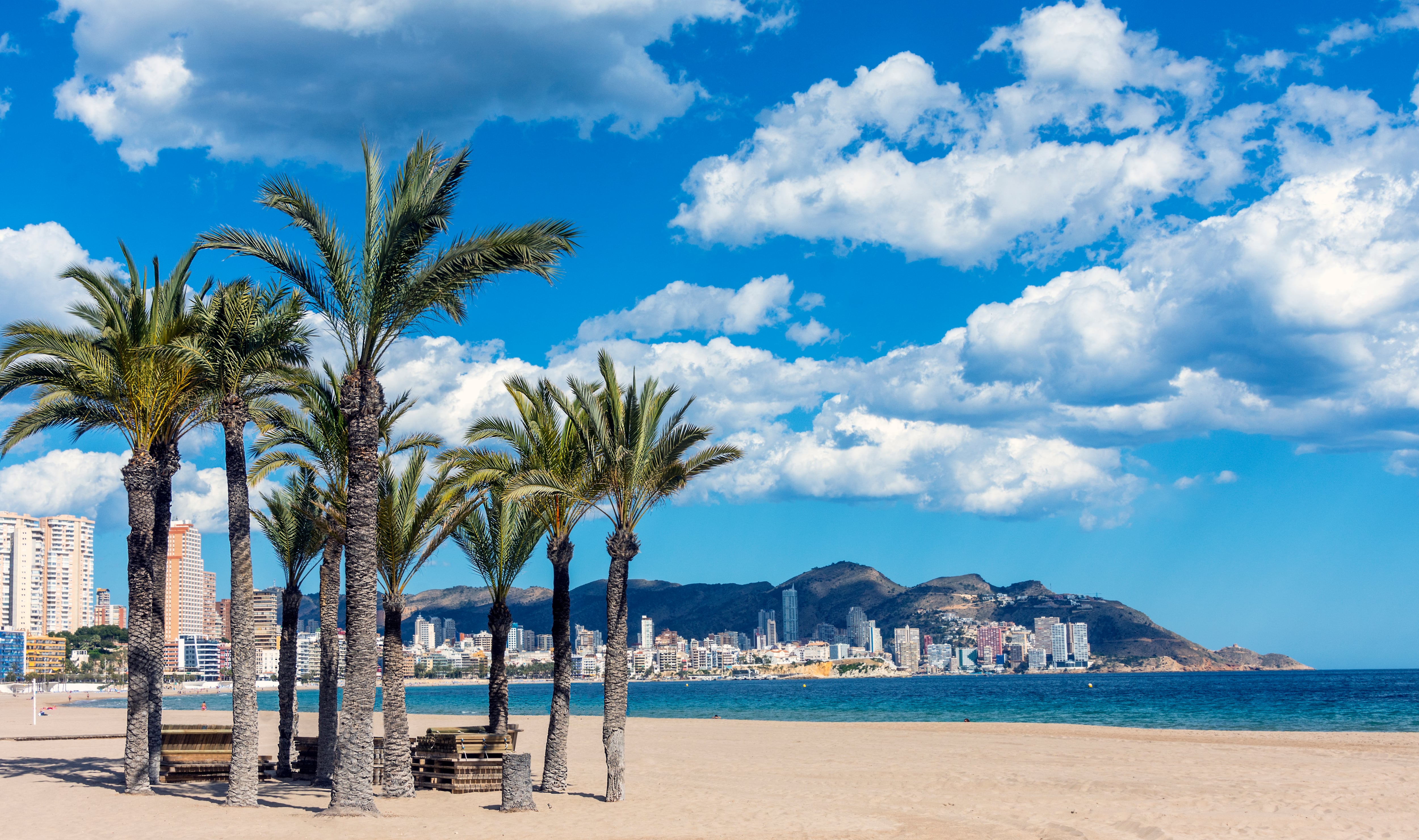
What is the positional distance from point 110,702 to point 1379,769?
10435 centimetres

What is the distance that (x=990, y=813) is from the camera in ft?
49.6

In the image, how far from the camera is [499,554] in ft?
69.4

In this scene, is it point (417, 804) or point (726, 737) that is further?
point (726, 737)

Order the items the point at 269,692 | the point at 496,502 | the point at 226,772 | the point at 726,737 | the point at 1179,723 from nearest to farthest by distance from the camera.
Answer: the point at 226,772 < the point at 496,502 < the point at 726,737 < the point at 1179,723 < the point at 269,692

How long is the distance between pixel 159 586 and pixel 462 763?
6118 millimetres

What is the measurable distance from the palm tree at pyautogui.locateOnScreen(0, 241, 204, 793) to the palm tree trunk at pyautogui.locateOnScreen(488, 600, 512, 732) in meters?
6.32

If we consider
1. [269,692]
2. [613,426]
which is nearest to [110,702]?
[269,692]

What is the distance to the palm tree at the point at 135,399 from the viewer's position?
15.2 m

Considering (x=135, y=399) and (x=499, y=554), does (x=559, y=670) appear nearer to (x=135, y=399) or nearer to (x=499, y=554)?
(x=499, y=554)

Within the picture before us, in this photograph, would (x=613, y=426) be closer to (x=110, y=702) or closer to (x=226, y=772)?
(x=226, y=772)

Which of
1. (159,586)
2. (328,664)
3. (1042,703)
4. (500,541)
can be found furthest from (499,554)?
(1042,703)

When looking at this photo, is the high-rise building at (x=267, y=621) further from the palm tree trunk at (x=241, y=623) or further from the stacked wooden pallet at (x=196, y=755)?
the palm tree trunk at (x=241, y=623)

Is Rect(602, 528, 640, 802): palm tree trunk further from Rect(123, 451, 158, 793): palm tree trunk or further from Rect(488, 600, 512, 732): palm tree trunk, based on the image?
Rect(123, 451, 158, 793): palm tree trunk

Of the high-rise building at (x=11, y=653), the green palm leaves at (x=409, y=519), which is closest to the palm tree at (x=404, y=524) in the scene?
A: the green palm leaves at (x=409, y=519)
